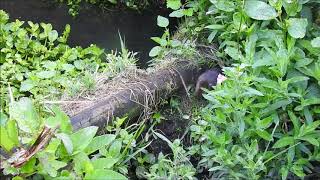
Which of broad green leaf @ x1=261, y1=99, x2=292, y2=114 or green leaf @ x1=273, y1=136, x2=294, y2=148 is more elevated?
broad green leaf @ x1=261, y1=99, x2=292, y2=114

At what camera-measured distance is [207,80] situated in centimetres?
250

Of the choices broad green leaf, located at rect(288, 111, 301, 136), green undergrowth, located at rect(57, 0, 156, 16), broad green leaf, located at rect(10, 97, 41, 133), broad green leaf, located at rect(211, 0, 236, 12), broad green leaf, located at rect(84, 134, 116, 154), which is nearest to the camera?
broad green leaf, located at rect(10, 97, 41, 133)

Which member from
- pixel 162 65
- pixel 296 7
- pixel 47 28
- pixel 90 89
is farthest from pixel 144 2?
pixel 296 7

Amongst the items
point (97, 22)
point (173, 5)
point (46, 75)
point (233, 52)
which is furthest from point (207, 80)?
point (97, 22)

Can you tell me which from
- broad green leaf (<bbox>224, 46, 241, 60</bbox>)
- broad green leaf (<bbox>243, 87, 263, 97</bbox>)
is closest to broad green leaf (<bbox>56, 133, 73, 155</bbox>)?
broad green leaf (<bbox>243, 87, 263, 97</bbox>)

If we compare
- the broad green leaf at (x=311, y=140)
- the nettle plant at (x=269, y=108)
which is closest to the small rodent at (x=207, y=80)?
the nettle plant at (x=269, y=108)

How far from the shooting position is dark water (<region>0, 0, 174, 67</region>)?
376 cm

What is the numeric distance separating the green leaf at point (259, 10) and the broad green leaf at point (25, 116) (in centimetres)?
119

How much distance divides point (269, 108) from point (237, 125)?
0.53ft

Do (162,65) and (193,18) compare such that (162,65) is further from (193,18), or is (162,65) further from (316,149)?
(316,149)

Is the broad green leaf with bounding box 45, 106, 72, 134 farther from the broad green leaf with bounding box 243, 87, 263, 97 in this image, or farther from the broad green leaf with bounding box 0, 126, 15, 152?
the broad green leaf with bounding box 243, 87, 263, 97

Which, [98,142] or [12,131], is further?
[98,142]

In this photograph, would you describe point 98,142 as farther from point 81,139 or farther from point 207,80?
point 207,80

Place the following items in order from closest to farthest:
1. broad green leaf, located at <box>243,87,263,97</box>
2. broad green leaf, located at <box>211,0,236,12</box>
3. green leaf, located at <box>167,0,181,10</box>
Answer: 1. broad green leaf, located at <box>243,87,263,97</box>
2. broad green leaf, located at <box>211,0,236,12</box>
3. green leaf, located at <box>167,0,181,10</box>
